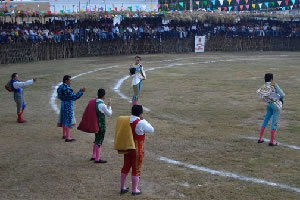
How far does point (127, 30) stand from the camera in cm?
3550

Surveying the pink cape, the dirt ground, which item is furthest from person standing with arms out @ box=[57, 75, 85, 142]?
the pink cape

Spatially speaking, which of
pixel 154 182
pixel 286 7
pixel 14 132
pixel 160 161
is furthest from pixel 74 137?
pixel 286 7

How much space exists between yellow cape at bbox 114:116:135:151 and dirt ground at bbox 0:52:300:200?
0.92 meters

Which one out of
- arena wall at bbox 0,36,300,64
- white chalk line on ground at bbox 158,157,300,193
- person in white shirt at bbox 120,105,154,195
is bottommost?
white chalk line on ground at bbox 158,157,300,193

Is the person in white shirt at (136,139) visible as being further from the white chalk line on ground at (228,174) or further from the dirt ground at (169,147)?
the white chalk line on ground at (228,174)

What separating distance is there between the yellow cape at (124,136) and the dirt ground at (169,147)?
0.92 m

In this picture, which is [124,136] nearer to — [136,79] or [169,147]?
[169,147]

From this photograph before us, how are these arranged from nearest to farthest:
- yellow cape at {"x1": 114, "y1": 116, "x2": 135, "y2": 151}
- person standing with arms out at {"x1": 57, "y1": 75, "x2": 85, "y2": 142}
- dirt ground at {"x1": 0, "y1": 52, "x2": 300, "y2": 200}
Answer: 1. yellow cape at {"x1": 114, "y1": 116, "x2": 135, "y2": 151}
2. dirt ground at {"x1": 0, "y1": 52, "x2": 300, "y2": 200}
3. person standing with arms out at {"x1": 57, "y1": 75, "x2": 85, "y2": 142}

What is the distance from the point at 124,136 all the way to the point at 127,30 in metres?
28.6

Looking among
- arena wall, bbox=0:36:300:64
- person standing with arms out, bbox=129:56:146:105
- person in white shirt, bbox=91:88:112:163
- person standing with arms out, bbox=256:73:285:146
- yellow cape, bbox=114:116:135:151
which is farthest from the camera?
arena wall, bbox=0:36:300:64

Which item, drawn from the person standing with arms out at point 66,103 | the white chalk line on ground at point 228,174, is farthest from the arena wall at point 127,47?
the white chalk line on ground at point 228,174

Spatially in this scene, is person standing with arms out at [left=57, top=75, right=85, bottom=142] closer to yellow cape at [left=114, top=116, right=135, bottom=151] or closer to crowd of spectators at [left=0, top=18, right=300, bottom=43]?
yellow cape at [left=114, top=116, right=135, bottom=151]

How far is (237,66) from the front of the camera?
28.1 metres

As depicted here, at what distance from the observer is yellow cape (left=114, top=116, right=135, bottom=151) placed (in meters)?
7.57
